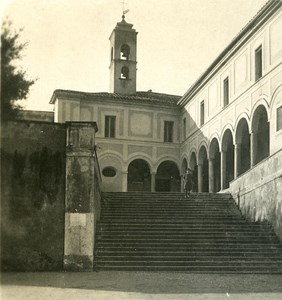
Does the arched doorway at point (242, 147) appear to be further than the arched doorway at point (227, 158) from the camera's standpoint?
No

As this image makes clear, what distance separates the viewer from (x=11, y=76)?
982 centimetres

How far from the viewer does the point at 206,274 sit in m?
14.5

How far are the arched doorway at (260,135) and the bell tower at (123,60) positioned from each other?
542 inches

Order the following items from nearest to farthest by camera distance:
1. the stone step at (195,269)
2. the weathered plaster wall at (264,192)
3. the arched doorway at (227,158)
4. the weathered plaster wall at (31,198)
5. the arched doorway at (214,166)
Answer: the weathered plaster wall at (31,198), the stone step at (195,269), the weathered plaster wall at (264,192), the arched doorway at (227,158), the arched doorway at (214,166)

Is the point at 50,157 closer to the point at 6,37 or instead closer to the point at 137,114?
the point at 6,37

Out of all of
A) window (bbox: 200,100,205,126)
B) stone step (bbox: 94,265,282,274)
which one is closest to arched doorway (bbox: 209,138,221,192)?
window (bbox: 200,100,205,126)

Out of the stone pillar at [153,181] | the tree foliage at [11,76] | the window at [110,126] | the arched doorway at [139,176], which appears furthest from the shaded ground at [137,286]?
the arched doorway at [139,176]

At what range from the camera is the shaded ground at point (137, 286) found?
35.1 ft

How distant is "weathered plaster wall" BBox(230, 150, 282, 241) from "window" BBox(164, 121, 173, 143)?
14.6m

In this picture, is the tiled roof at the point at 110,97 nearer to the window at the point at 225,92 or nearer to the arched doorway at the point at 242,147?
the window at the point at 225,92

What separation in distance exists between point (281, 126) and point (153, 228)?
22.4ft

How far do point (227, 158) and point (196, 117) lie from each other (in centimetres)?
322

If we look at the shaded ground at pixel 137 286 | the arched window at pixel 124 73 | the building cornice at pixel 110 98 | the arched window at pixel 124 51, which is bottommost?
the shaded ground at pixel 137 286

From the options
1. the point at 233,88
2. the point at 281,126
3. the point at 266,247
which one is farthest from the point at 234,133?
the point at 266,247
